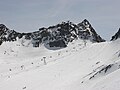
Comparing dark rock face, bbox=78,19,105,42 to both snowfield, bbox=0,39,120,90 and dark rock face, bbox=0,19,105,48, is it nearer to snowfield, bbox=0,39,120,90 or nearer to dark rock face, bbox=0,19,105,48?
dark rock face, bbox=0,19,105,48

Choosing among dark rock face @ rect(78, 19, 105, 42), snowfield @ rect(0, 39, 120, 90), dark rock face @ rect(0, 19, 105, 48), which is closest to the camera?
snowfield @ rect(0, 39, 120, 90)

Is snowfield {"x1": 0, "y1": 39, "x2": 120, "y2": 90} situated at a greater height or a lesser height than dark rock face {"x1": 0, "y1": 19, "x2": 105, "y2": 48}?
lesser

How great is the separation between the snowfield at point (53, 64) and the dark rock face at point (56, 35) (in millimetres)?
6272

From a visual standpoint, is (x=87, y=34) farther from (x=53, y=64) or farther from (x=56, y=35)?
(x=53, y=64)

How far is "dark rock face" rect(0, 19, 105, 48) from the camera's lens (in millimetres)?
177625

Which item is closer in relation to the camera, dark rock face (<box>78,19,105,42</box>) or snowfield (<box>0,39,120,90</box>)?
snowfield (<box>0,39,120,90</box>)

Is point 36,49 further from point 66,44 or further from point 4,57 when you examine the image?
point 4,57

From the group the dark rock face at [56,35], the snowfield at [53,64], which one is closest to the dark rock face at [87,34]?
the dark rock face at [56,35]

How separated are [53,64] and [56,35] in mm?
99137

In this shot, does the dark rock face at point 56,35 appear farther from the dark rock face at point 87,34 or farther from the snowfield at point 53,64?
the snowfield at point 53,64

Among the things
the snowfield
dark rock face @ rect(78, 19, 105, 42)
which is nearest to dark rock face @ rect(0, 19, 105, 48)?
dark rock face @ rect(78, 19, 105, 42)

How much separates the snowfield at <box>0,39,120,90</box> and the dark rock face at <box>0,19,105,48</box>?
627cm

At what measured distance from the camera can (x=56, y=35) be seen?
183875 mm

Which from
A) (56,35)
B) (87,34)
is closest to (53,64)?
(56,35)
